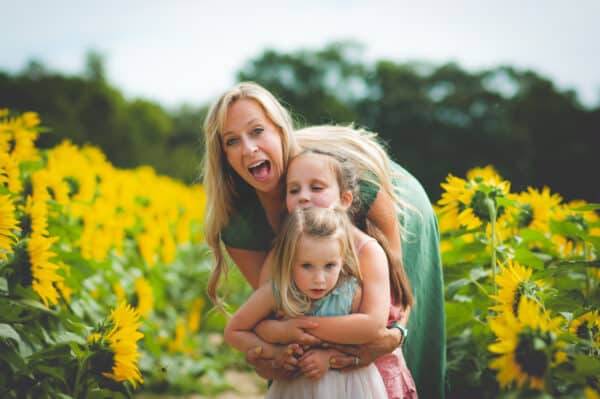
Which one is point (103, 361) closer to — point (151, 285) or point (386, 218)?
point (386, 218)

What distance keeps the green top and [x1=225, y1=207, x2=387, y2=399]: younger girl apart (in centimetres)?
52

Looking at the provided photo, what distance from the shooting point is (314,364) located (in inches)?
81.0

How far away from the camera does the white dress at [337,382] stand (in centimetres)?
207

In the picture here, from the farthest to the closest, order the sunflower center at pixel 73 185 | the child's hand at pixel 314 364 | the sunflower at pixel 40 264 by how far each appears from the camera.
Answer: the sunflower center at pixel 73 185, the child's hand at pixel 314 364, the sunflower at pixel 40 264

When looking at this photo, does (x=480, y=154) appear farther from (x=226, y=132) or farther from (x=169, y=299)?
(x=226, y=132)

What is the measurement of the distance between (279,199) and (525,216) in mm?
1328

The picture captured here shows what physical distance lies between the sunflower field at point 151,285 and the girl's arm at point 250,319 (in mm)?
313

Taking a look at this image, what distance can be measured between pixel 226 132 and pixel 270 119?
22cm

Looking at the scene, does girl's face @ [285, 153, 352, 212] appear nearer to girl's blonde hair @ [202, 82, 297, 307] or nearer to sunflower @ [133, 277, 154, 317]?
girl's blonde hair @ [202, 82, 297, 307]

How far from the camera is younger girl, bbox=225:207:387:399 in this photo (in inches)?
81.7

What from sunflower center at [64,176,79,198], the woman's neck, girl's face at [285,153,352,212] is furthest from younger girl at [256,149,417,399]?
sunflower center at [64,176,79,198]

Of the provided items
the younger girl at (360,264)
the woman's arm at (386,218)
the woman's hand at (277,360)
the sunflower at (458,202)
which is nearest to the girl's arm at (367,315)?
the younger girl at (360,264)

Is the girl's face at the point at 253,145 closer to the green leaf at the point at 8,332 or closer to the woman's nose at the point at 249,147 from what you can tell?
the woman's nose at the point at 249,147

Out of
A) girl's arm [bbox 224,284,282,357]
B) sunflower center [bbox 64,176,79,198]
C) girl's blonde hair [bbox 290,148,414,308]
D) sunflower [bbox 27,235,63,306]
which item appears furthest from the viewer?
sunflower center [bbox 64,176,79,198]
